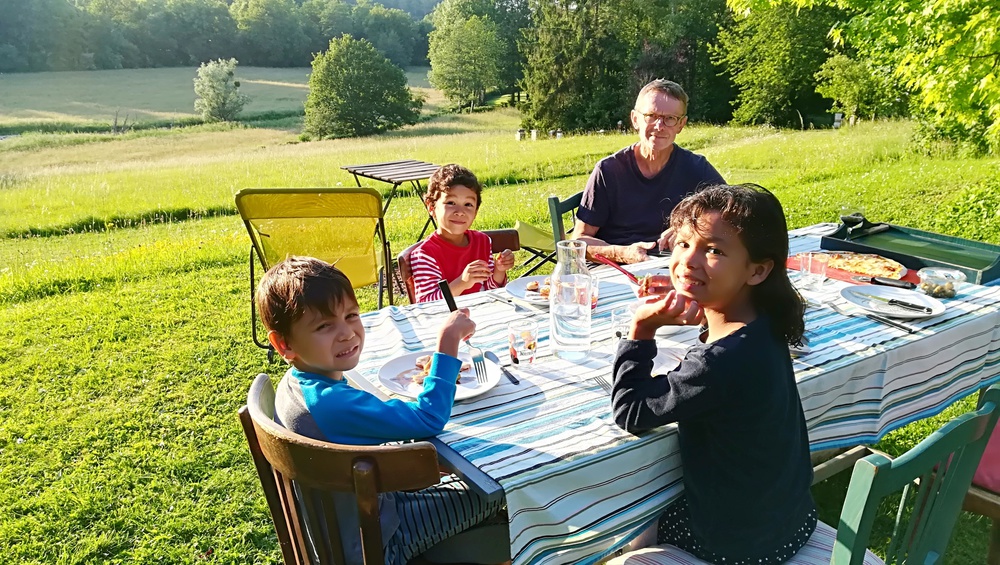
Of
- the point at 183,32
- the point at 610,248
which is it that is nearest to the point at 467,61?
the point at 183,32

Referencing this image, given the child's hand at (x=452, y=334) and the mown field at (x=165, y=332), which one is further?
the mown field at (x=165, y=332)

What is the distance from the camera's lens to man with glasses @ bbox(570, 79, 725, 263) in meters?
3.85

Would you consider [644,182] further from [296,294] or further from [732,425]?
[296,294]

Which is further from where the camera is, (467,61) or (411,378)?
(467,61)

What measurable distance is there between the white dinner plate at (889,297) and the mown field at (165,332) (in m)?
1.06

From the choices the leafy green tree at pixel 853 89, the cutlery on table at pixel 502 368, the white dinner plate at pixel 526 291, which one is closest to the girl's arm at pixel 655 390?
the cutlery on table at pixel 502 368

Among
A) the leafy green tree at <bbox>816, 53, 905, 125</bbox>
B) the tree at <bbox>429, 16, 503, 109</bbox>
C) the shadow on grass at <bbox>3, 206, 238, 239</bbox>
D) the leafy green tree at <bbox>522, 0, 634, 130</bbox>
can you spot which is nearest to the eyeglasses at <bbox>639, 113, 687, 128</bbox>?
the shadow on grass at <bbox>3, 206, 238, 239</bbox>

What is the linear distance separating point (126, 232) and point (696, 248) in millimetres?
10921

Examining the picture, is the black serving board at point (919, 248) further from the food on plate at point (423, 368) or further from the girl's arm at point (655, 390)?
the food on plate at point (423, 368)

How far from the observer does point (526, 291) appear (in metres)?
2.70

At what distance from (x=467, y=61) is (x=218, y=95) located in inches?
→ 722

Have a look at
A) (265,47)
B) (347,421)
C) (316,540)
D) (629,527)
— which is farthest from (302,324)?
A: (265,47)

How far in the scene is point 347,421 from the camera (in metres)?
1.53

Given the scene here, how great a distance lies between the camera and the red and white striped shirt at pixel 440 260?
10.3 ft
